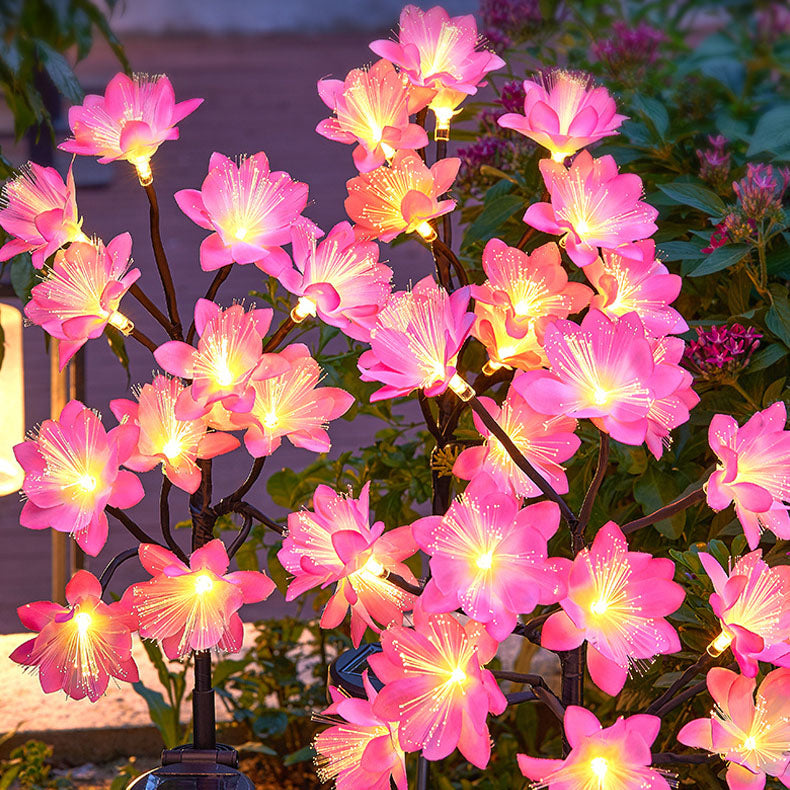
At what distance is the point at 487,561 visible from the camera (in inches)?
26.6

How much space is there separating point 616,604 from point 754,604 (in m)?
0.11

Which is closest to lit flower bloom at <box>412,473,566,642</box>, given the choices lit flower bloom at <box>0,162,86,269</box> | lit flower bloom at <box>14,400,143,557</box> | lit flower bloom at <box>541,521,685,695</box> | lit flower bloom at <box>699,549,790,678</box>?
lit flower bloom at <box>541,521,685,695</box>

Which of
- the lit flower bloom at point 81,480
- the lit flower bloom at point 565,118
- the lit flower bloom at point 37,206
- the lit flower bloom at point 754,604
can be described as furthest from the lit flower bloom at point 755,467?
the lit flower bloom at point 37,206

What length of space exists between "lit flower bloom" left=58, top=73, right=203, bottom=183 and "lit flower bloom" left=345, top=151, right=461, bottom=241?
0.15 metres

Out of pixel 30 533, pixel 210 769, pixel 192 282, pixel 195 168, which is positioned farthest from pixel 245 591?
pixel 195 168

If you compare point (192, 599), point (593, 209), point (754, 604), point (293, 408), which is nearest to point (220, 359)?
point (293, 408)

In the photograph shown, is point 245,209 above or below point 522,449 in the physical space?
above

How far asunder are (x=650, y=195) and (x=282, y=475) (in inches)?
22.7

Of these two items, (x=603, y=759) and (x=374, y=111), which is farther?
(x=374, y=111)

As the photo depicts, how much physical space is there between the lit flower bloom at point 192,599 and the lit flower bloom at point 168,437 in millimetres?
55

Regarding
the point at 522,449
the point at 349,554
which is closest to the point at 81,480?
the point at 349,554

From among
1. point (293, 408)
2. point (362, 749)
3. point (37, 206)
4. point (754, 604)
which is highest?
point (37, 206)

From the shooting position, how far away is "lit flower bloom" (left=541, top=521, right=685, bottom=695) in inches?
26.6

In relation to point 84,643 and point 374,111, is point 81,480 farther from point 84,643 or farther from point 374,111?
point 374,111
